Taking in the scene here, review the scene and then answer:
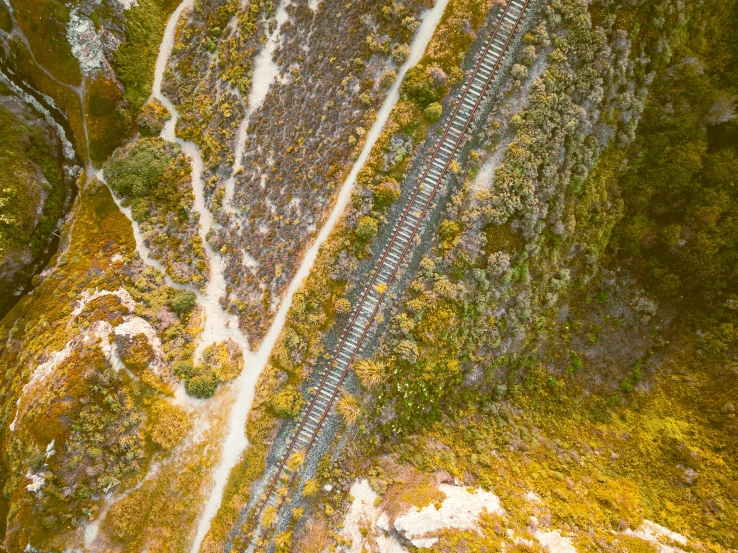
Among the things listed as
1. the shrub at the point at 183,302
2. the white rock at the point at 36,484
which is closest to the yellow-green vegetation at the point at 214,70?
the shrub at the point at 183,302

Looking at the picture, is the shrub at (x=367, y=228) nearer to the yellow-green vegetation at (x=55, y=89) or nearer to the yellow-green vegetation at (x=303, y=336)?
the yellow-green vegetation at (x=303, y=336)

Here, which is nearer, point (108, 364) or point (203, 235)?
point (108, 364)

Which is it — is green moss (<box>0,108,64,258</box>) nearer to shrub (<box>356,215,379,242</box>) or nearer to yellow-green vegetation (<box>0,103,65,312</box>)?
yellow-green vegetation (<box>0,103,65,312</box>)

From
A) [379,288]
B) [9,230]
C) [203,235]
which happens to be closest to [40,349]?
[9,230]

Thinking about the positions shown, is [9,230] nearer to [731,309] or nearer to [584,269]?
[584,269]

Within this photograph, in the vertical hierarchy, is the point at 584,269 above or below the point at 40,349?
above

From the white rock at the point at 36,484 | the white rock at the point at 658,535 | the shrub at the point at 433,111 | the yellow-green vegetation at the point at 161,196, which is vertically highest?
the shrub at the point at 433,111
